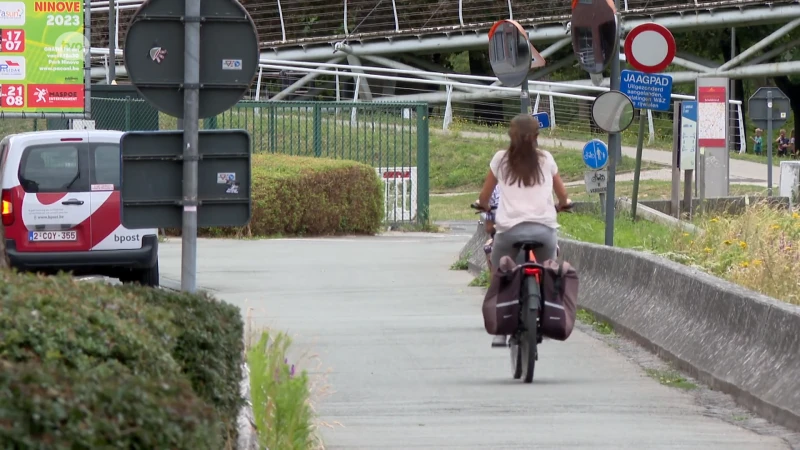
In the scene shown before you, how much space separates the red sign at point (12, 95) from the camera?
27.4 meters

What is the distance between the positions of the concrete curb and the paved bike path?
267 mm

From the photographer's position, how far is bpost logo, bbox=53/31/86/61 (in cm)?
2736

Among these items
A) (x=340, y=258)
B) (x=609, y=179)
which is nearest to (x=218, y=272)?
(x=340, y=258)

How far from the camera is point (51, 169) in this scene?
48.1ft

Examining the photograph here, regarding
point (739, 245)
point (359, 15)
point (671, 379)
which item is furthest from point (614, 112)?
point (359, 15)

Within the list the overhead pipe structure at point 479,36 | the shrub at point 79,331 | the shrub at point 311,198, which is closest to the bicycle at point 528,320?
the shrub at point 79,331

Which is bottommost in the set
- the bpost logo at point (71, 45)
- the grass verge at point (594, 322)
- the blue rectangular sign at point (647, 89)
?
the grass verge at point (594, 322)

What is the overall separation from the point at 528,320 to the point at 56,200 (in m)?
7.01

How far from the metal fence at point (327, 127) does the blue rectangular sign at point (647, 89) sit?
405 inches

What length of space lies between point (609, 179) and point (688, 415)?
6.11m

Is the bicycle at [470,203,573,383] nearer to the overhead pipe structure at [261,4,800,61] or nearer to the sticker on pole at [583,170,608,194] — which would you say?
the sticker on pole at [583,170,608,194]

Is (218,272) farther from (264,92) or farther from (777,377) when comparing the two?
(264,92)

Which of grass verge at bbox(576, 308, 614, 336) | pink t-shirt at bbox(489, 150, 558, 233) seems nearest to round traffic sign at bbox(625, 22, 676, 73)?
grass verge at bbox(576, 308, 614, 336)

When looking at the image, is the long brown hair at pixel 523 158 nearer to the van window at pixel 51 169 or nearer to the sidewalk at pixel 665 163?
the van window at pixel 51 169
